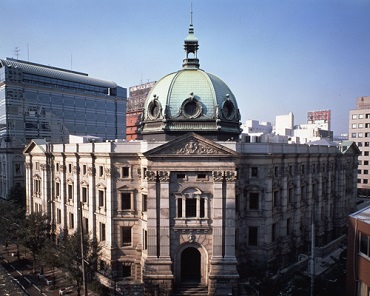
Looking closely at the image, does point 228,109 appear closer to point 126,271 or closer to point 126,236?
point 126,236

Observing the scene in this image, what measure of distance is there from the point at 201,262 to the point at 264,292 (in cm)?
952

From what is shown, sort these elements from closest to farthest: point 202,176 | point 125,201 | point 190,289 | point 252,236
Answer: point 202,176
point 190,289
point 125,201
point 252,236

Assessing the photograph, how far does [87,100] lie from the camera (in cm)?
11088

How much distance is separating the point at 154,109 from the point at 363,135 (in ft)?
317

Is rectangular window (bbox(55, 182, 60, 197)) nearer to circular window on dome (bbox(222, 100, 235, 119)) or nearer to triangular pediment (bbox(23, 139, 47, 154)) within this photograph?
triangular pediment (bbox(23, 139, 47, 154))

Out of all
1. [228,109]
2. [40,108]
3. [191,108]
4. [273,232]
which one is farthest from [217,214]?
[40,108]

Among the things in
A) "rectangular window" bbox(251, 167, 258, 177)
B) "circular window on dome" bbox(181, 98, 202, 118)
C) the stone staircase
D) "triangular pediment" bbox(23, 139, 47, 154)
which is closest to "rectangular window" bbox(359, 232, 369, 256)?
"rectangular window" bbox(251, 167, 258, 177)

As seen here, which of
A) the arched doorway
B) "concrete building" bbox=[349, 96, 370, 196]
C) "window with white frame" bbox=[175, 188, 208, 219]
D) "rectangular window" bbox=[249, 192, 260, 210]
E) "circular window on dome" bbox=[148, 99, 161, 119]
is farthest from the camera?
"concrete building" bbox=[349, 96, 370, 196]

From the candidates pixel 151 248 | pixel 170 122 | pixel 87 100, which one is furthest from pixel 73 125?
pixel 151 248

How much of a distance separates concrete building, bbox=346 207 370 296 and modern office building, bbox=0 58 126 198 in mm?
73963

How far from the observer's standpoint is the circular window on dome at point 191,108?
152 feet

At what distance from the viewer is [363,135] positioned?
379 ft

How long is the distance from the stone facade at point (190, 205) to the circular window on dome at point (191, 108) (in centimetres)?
737

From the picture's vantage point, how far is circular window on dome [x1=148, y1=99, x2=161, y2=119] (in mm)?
48059
